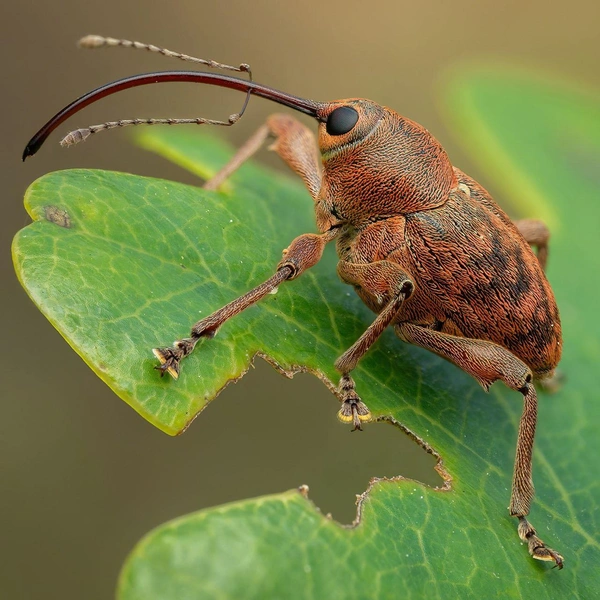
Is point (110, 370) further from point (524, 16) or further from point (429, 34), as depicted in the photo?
point (524, 16)

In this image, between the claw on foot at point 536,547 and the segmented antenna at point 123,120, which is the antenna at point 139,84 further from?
the claw on foot at point 536,547

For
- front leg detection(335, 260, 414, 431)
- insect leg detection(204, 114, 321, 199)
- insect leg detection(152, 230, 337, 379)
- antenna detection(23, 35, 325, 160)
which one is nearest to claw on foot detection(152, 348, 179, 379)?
insect leg detection(152, 230, 337, 379)

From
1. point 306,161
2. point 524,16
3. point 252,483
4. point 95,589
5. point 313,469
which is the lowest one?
point 95,589

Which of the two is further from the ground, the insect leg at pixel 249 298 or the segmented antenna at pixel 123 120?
the segmented antenna at pixel 123 120

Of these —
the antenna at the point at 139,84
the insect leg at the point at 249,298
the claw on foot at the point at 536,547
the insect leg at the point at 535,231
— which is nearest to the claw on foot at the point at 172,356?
the insect leg at the point at 249,298

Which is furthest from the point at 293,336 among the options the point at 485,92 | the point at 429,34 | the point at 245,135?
the point at 429,34

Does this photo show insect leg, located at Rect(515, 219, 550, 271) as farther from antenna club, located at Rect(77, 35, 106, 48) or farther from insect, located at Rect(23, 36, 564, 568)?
antenna club, located at Rect(77, 35, 106, 48)

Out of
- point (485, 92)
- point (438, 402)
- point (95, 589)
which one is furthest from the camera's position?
point (485, 92)
